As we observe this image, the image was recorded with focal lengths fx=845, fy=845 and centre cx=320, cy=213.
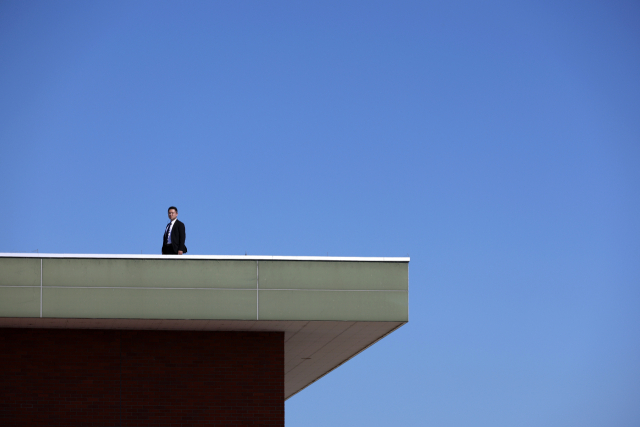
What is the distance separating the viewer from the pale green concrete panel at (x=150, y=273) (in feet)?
53.9

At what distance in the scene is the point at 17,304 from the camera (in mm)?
16250

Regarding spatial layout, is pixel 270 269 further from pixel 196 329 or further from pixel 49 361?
pixel 49 361

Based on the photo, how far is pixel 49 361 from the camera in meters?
17.4

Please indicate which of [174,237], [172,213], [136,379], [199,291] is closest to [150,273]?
[199,291]

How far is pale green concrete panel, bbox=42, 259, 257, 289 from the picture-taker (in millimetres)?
16438

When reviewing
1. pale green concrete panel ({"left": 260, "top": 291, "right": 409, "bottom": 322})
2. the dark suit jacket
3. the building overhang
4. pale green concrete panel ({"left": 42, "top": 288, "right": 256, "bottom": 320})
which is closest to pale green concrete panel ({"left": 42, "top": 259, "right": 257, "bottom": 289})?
the building overhang

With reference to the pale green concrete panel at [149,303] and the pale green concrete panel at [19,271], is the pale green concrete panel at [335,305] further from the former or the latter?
the pale green concrete panel at [19,271]

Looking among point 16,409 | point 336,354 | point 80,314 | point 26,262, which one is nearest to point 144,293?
point 80,314

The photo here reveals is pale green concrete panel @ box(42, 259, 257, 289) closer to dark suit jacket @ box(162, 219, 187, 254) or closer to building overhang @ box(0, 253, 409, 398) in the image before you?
building overhang @ box(0, 253, 409, 398)

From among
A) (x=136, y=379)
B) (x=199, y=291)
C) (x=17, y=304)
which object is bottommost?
(x=136, y=379)

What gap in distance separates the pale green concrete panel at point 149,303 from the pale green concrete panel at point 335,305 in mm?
417

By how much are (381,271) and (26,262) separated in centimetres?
697

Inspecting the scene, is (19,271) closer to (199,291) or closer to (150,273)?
(150,273)

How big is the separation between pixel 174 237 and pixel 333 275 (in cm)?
365
